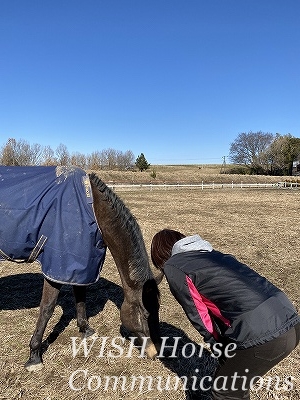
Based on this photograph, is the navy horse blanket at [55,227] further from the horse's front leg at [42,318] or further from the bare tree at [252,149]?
the bare tree at [252,149]

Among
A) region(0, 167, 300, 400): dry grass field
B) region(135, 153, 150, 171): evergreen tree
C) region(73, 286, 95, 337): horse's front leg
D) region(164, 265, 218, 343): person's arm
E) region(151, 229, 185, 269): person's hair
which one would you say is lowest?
region(0, 167, 300, 400): dry grass field

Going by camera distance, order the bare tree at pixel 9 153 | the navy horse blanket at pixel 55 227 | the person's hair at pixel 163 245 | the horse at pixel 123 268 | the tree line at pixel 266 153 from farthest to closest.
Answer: the tree line at pixel 266 153 → the bare tree at pixel 9 153 → the navy horse blanket at pixel 55 227 → the horse at pixel 123 268 → the person's hair at pixel 163 245

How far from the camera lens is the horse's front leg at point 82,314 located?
373 cm

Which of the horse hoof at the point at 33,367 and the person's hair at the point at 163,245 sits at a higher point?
the person's hair at the point at 163,245

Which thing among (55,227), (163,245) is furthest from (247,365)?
(55,227)

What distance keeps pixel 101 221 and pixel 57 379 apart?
4.97 ft

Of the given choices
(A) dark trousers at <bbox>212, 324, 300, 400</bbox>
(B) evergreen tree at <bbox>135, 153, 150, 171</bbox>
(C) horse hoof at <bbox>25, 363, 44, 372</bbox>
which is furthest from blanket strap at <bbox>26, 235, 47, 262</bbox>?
(B) evergreen tree at <bbox>135, 153, 150, 171</bbox>

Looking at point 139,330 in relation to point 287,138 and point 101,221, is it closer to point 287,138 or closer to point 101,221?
point 101,221

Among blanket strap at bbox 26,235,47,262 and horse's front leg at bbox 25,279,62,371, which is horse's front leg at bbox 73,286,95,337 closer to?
horse's front leg at bbox 25,279,62,371

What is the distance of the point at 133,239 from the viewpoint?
3045 millimetres

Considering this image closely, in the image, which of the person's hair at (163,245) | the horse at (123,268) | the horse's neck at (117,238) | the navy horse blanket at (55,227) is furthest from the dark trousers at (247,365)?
the navy horse blanket at (55,227)

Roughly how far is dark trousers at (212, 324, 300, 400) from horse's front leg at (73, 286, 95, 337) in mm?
2146

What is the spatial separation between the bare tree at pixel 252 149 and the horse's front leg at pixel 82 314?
2568 inches

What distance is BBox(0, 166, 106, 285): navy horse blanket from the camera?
309cm
